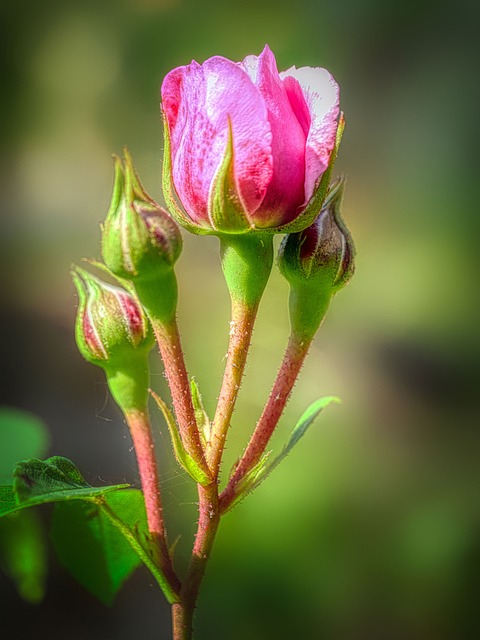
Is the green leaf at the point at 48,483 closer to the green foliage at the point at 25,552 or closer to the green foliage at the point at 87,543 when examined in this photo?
the green foliage at the point at 87,543

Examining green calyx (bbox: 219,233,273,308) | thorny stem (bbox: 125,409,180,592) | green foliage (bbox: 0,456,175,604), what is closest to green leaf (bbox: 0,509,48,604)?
green foliage (bbox: 0,456,175,604)

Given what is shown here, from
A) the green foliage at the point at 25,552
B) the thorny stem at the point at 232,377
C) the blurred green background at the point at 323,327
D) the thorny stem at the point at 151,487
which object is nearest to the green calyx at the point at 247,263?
the thorny stem at the point at 232,377

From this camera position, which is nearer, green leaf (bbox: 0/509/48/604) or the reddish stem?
the reddish stem

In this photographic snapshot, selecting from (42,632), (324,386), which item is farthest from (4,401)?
(324,386)

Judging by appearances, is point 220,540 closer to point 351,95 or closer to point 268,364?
point 268,364

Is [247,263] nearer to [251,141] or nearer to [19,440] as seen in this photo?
[251,141]

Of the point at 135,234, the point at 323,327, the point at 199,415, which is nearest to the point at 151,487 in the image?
the point at 199,415

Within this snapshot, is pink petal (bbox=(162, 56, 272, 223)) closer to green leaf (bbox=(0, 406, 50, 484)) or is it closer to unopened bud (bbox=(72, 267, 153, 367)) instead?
unopened bud (bbox=(72, 267, 153, 367))
